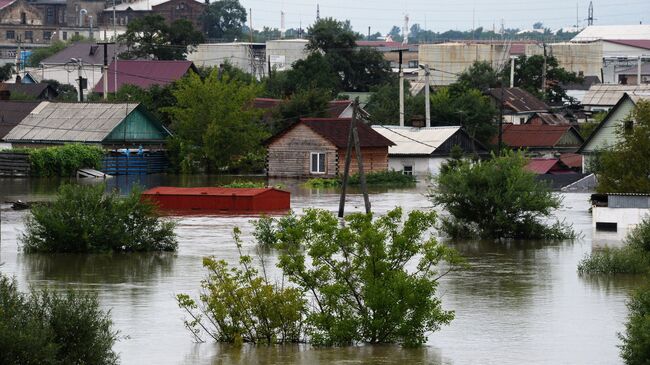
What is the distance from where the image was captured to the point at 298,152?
59.9 metres

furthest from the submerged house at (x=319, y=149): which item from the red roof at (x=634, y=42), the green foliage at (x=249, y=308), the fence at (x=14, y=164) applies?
the red roof at (x=634, y=42)

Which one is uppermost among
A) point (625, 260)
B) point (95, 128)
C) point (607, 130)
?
point (607, 130)

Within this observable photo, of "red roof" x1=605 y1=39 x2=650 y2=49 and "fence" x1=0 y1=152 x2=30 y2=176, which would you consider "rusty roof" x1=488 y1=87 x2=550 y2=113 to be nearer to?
"fence" x1=0 y1=152 x2=30 y2=176

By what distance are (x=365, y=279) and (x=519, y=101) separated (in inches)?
2491

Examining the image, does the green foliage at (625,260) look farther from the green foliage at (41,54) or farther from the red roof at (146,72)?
the green foliage at (41,54)

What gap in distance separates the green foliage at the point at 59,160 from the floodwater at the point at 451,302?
18.6 metres

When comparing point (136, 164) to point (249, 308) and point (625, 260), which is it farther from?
point (249, 308)

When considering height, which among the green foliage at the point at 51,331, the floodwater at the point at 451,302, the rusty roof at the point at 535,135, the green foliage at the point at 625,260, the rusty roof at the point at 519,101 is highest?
the rusty roof at the point at 519,101

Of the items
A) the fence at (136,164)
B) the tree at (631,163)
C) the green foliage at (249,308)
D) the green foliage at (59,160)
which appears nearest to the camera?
the green foliage at (249,308)

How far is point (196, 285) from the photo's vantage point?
1054 inches

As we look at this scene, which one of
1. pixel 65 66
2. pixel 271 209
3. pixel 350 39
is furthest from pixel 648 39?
pixel 271 209

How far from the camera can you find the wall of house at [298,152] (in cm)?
5912

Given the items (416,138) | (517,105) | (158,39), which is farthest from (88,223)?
(158,39)

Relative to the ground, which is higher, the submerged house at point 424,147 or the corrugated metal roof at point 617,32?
the corrugated metal roof at point 617,32
